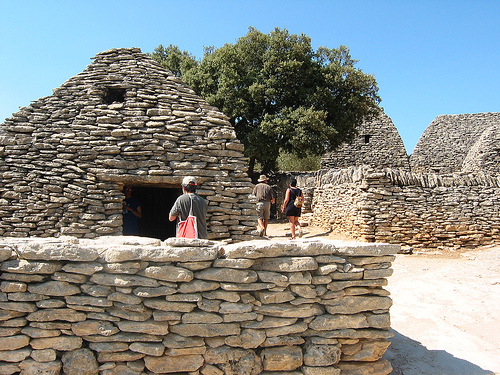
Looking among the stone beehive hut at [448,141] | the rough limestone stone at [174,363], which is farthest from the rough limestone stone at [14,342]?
the stone beehive hut at [448,141]

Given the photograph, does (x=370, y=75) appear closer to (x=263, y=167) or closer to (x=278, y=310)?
(x=263, y=167)

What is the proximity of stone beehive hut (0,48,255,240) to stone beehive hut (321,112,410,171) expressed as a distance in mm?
18774

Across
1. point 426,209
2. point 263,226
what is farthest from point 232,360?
point 426,209

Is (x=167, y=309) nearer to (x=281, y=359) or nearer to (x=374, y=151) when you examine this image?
(x=281, y=359)

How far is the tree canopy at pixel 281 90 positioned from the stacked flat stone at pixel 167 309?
14.4 meters

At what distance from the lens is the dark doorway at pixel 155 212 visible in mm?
10719

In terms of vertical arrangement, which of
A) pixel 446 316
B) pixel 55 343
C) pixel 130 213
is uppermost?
pixel 130 213

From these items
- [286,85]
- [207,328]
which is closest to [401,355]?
[207,328]

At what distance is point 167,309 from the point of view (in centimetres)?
347

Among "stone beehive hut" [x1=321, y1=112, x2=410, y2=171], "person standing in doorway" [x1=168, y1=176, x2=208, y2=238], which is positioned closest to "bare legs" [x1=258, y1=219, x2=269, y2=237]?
"person standing in doorway" [x1=168, y1=176, x2=208, y2=238]

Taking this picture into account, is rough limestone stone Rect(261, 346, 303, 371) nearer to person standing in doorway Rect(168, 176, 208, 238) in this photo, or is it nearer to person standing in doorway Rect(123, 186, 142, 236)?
person standing in doorway Rect(168, 176, 208, 238)

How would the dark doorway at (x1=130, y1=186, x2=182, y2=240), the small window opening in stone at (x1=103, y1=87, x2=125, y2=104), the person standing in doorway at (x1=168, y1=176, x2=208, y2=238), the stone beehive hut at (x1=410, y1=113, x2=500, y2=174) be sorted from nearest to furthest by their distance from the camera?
the person standing in doorway at (x1=168, y1=176, x2=208, y2=238) → the small window opening in stone at (x1=103, y1=87, x2=125, y2=104) → the dark doorway at (x1=130, y1=186, x2=182, y2=240) → the stone beehive hut at (x1=410, y1=113, x2=500, y2=174)

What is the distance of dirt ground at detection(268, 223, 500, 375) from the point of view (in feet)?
14.3

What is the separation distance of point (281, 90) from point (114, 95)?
40.0 ft
